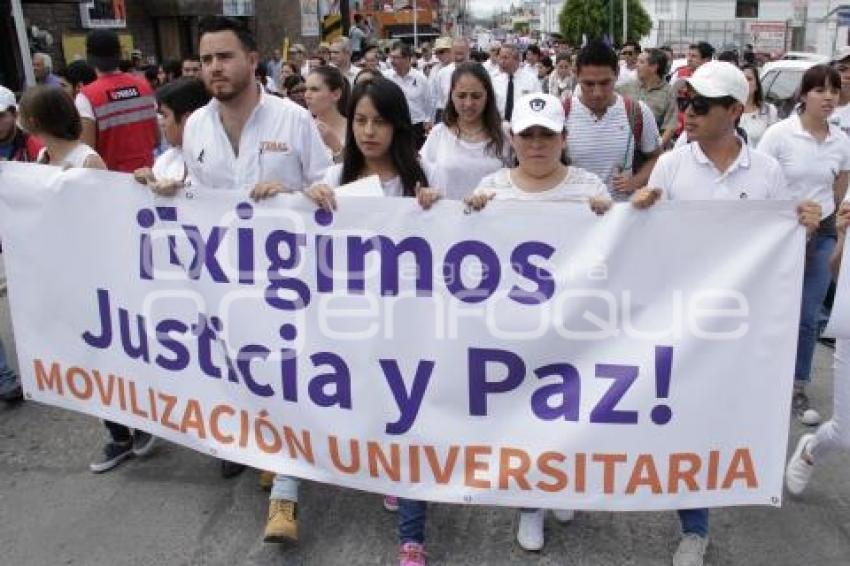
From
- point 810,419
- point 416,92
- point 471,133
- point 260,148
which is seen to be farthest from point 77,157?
point 416,92

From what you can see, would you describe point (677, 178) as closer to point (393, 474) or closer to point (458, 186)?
point (458, 186)

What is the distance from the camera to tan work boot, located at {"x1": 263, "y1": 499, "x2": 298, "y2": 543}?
123 inches

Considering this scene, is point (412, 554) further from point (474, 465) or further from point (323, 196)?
point (323, 196)

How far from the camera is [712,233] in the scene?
283cm

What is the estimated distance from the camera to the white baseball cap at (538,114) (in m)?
2.97

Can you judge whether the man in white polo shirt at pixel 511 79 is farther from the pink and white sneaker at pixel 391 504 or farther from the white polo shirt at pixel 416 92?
the pink and white sneaker at pixel 391 504

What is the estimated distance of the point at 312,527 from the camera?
3.39 meters

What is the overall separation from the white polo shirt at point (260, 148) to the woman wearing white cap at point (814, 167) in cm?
242

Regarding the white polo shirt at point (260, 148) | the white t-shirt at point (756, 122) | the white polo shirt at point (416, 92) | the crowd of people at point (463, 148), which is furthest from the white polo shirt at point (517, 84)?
the white polo shirt at point (260, 148)

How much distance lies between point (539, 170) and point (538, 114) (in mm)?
202

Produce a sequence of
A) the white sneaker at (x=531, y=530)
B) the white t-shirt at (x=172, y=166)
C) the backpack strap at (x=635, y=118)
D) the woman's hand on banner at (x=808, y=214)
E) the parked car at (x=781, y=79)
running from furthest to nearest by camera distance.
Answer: the parked car at (x=781, y=79), the backpack strap at (x=635, y=118), the white t-shirt at (x=172, y=166), the white sneaker at (x=531, y=530), the woman's hand on banner at (x=808, y=214)

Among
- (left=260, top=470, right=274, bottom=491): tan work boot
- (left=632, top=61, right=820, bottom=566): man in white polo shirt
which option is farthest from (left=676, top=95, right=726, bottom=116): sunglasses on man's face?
(left=260, top=470, right=274, bottom=491): tan work boot

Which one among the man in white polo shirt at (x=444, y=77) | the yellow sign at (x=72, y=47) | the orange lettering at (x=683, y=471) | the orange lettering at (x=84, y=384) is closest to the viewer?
the orange lettering at (x=683, y=471)

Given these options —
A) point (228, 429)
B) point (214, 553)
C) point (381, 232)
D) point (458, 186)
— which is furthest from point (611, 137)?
point (214, 553)
